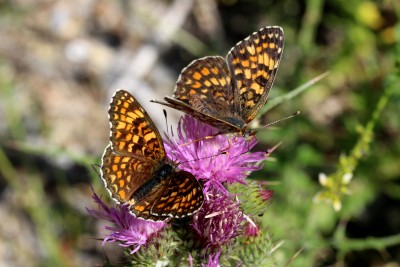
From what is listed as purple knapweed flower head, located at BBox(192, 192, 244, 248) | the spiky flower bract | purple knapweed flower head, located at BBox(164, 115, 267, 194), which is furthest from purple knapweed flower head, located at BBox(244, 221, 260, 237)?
purple knapweed flower head, located at BBox(164, 115, 267, 194)

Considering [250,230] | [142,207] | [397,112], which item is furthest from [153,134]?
[397,112]

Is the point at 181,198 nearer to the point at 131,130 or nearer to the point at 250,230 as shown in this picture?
the point at 131,130

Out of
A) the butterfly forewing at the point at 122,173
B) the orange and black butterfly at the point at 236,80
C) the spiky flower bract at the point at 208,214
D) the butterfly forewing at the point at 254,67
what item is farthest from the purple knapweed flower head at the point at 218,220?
the butterfly forewing at the point at 254,67

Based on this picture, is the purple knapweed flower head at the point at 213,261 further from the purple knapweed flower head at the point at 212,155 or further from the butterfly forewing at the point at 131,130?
the butterfly forewing at the point at 131,130

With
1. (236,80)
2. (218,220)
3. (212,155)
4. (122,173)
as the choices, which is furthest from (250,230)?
(236,80)

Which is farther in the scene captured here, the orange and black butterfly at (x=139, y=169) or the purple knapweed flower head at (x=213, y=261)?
the purple knapweed flower head at (x=213, y=261)

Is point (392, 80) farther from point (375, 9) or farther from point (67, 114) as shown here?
point (67, 114)
